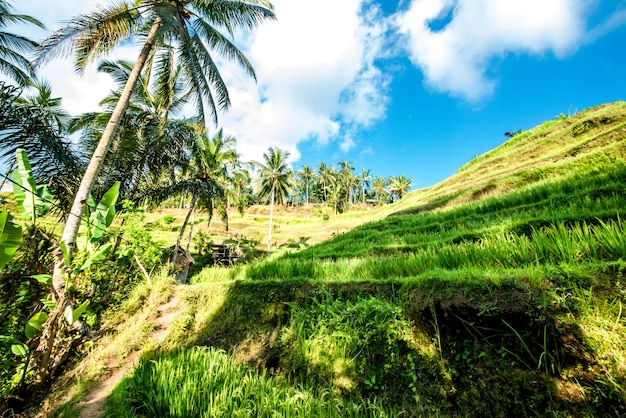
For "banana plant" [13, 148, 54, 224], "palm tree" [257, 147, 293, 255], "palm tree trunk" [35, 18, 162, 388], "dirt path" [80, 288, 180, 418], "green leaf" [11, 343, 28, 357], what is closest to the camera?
"dirt path" [80, 288, 180, 418]

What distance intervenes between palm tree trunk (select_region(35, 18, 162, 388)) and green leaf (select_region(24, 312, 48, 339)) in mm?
93

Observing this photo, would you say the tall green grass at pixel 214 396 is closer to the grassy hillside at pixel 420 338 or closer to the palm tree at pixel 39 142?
the grassy hillside at pixel 420 338

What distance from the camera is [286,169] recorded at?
3111 cm

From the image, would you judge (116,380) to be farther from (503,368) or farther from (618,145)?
(618,145)

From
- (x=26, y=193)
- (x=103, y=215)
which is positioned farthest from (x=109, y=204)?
(x=26, y=193)

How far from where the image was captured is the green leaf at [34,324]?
3750mm

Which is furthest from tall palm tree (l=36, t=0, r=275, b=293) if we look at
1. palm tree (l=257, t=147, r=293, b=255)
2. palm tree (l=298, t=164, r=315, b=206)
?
palm tree (l=298, t=164, r=315, b=206)

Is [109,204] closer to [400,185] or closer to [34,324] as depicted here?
[34,324]

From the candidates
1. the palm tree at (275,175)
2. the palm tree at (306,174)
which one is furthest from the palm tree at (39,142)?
the palm tree at (306,174)

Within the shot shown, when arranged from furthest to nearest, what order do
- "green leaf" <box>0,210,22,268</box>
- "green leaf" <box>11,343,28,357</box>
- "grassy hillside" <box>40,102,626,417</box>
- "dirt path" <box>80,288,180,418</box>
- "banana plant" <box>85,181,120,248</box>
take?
"banana plant" <box>85,181,120,248</box> < "green leaf" <box>11,343,28,357</box> < "dirt path" <box>80,288,180,418</box> < "green leaf" <box>0,210,22,268</box> < "grassy hillside" <box>40,102,626,417</box>

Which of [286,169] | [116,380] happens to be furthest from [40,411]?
[286,169]

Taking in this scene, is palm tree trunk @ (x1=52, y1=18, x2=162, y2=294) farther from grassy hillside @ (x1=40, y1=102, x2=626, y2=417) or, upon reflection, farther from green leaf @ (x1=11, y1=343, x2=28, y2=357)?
grassy hillside @ (x1=40, y1=102, x2=626, y2=417)

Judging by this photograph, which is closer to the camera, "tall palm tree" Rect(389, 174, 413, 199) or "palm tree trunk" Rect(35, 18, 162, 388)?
"palm tree trunk" Rect(35, 18, 162, 388)

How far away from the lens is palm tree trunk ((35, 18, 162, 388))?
3.92 meters
